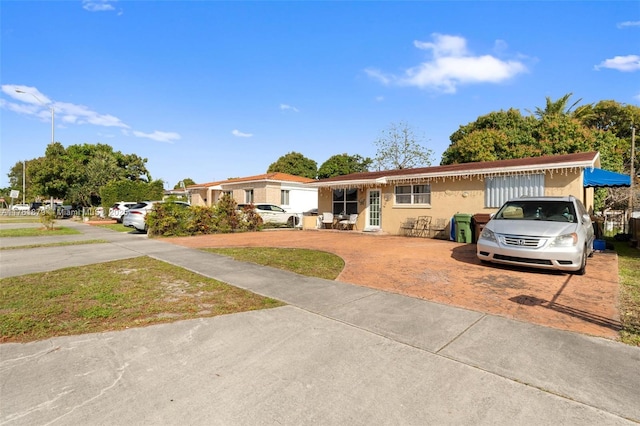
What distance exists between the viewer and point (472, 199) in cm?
1355

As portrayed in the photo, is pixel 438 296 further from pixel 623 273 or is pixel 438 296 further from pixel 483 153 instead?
pixel 483 153

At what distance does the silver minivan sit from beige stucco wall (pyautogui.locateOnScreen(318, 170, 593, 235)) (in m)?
3.87

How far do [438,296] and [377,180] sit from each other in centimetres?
1088

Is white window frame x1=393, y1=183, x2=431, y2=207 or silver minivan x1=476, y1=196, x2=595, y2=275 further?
white window frame x1=393, y1=183, x2=431, y2=207

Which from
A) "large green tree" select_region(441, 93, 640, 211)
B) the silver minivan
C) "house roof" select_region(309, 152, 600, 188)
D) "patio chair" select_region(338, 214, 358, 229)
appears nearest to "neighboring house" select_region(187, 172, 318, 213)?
"patio chair" select_region(338, 214, 358, 229)

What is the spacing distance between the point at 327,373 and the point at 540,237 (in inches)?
241

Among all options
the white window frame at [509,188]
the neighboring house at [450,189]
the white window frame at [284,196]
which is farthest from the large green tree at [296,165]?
the white window frame at [509,188]

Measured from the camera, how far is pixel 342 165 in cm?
5041

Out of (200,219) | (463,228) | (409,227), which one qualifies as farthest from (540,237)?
(200,219)

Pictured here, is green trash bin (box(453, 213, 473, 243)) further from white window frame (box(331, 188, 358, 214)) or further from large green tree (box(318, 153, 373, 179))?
large green tree (box(318, 153, 373, 179))

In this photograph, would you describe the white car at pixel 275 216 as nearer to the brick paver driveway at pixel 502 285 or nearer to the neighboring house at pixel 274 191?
the neighboring house at pixel 274 191

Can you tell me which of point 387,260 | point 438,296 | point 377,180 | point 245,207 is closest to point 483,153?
point 377,180

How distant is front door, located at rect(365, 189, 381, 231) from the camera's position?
17.1 meters

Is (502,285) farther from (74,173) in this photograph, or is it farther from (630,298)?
(74,173)
